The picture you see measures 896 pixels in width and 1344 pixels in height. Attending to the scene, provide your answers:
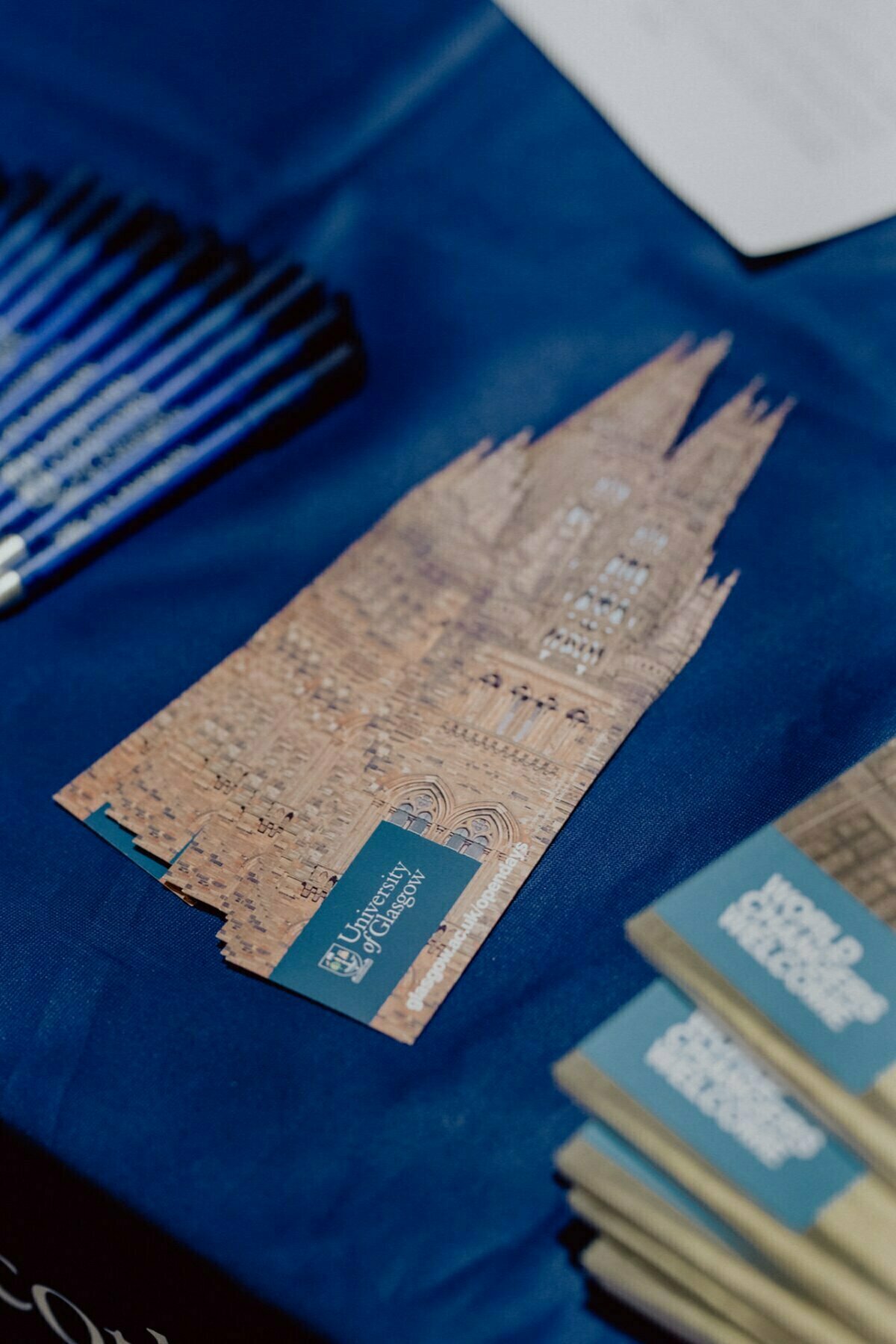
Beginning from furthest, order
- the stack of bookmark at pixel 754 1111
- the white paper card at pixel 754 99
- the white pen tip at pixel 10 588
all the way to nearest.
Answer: the white paper card at pixel 754 99 < the white pen tip at pixel 10 588 < the stack of bookmark at pixel 754 1111

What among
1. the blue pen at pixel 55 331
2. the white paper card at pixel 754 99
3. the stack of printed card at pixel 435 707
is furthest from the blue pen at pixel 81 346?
the white paper card at pixel 754 99

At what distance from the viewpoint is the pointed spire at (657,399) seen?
0.65 metres

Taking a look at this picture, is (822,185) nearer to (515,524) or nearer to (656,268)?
(656,268)

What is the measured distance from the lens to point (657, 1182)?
0.39 meters

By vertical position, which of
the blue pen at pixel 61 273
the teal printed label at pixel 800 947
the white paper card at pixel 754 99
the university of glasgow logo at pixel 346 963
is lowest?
the university of glasgow logo at pixel 346 963

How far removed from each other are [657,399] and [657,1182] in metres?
0.45

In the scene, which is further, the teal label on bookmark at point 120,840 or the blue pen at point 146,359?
the blue pen at point 146,359

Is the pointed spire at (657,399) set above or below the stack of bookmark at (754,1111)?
above

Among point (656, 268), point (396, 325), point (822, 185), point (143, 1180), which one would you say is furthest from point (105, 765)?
point (822, 185)

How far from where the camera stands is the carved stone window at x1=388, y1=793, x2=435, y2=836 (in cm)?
52

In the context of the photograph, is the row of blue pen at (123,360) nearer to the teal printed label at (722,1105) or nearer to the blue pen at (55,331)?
the blue pen at (55,331)

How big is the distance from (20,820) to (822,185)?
2.09 ft

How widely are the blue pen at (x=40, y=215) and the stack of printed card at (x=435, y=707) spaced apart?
35cm

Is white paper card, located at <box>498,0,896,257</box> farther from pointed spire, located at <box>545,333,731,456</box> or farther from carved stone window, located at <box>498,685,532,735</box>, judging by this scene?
carved stone window, located at <box>498,685,532,735</box>
